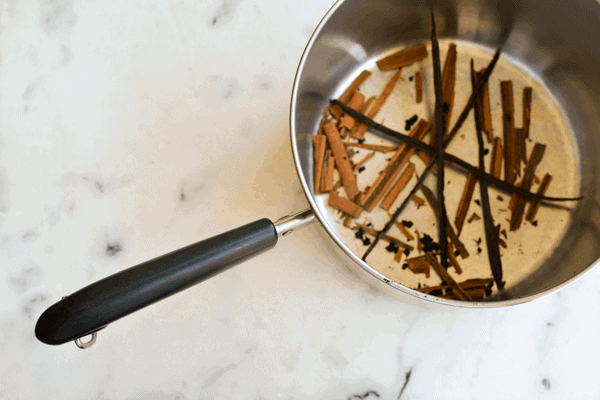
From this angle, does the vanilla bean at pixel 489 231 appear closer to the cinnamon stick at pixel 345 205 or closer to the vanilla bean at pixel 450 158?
the vanilla bean at pixel 450 158

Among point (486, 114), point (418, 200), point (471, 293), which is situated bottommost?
point (471, 293)

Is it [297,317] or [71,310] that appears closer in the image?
[71,310]

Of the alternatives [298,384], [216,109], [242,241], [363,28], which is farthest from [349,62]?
[298,384]

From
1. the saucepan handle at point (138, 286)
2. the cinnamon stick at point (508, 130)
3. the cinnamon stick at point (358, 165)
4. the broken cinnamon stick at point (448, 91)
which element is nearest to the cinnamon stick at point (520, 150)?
the cinnamon stick at point (508, 130)

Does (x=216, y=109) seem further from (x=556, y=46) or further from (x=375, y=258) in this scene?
(x=556, y=46)

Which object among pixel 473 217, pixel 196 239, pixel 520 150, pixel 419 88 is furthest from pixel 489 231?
pixel 196 239

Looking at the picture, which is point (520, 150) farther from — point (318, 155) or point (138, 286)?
point (138, 286)
